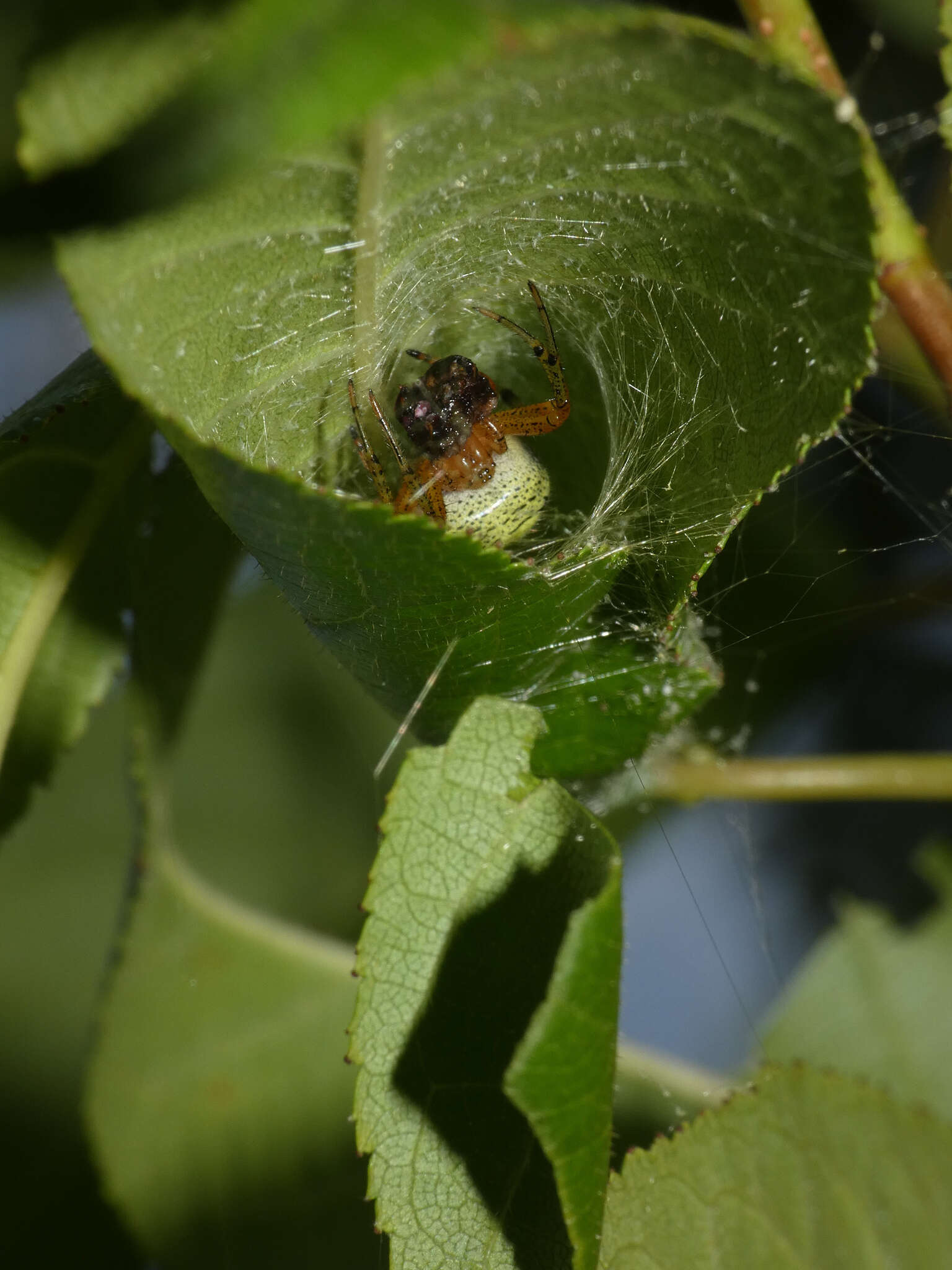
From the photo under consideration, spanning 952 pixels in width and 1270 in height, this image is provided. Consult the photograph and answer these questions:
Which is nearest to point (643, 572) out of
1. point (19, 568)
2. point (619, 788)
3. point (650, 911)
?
point (619, 788)

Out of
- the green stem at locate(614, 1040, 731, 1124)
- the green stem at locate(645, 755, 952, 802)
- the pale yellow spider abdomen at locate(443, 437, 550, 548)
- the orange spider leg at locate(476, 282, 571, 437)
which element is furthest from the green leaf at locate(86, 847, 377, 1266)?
the orange spider leg at locate(476, 282, 571, 437)

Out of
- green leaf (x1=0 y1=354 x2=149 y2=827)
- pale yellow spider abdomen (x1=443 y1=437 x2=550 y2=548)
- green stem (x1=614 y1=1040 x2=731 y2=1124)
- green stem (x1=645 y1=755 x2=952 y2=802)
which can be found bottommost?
green stem (x1=614 y1=1040 x2=731 y2=1124)

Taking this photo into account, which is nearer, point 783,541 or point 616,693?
point 616,693

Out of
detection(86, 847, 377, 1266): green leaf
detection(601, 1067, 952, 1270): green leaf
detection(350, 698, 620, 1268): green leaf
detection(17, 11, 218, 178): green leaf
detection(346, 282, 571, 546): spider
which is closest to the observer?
detection(17, 11, 218, 178): green leaf

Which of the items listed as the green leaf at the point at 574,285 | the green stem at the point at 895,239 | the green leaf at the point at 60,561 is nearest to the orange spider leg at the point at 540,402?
the green leaf at the point at 574,285

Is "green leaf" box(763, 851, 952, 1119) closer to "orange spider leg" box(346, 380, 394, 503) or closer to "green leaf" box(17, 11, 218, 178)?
"orange spider leg" box(346, 380, 394, 503)

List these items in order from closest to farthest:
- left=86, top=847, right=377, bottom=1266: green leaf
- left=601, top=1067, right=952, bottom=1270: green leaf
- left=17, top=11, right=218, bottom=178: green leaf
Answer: left=17, top=11, right=218, bottom=178: green leaf → left=601, top=1067, right=952, bottom=1270: green leaf → left=86, top=847, right=377, bottom=1266: green leaf

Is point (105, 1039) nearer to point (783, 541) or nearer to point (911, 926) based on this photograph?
point (783, 541)
